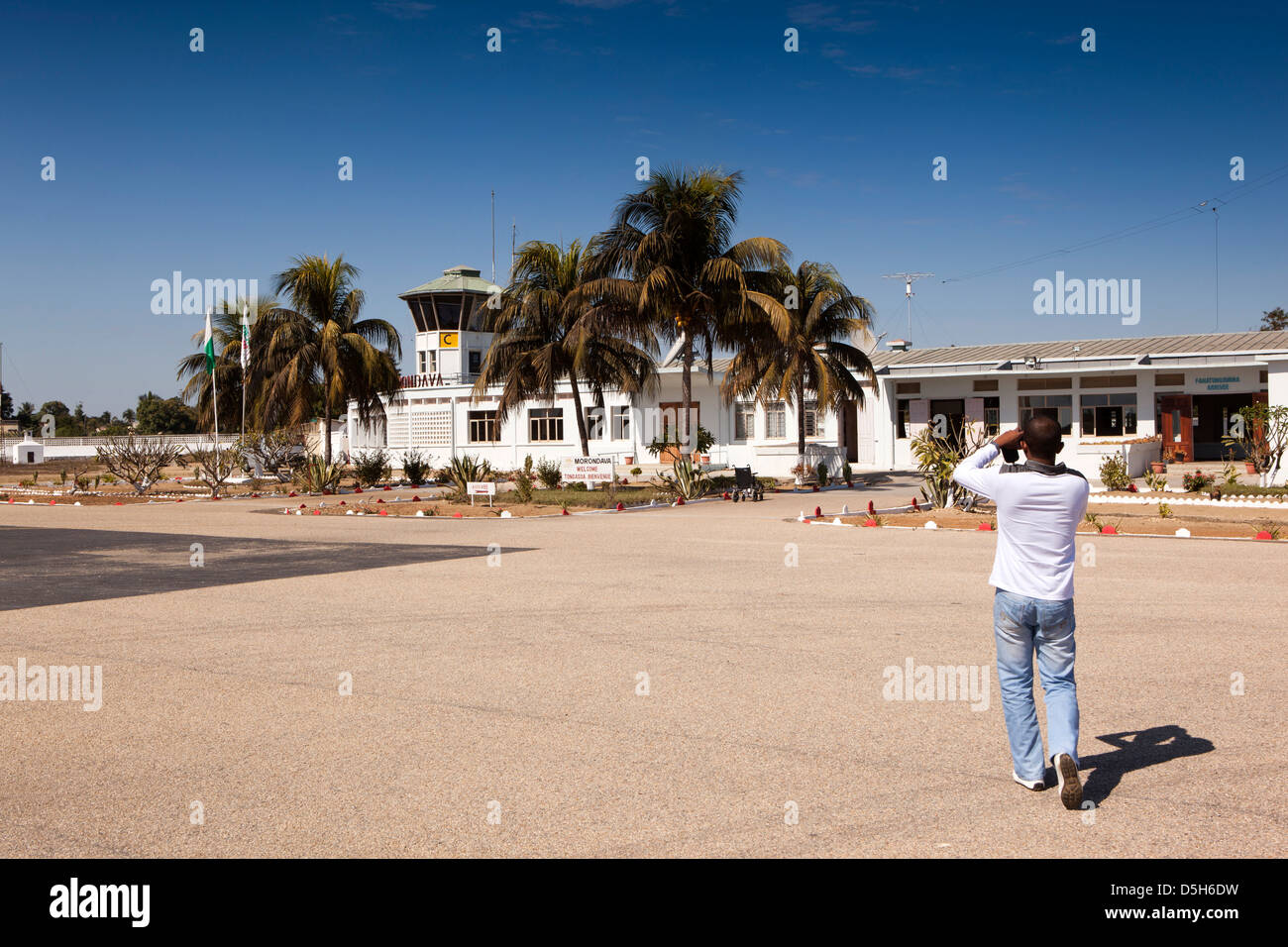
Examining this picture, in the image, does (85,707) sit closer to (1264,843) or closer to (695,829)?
(695,829)

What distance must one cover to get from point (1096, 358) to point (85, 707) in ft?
116

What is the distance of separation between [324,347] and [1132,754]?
3565 cm

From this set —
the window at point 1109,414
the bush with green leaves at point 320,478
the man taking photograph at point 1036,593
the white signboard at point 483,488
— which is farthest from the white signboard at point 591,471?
the man taking photograph at point 1036,593

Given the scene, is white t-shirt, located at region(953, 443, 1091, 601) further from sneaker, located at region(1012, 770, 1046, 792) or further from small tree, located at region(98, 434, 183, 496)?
small tree, located at region(98, 434, 183, 496)

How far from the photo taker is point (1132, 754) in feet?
18.1

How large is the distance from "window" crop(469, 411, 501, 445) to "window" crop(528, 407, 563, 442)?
1.83 m

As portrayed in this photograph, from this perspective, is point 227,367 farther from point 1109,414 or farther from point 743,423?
point 1109,414

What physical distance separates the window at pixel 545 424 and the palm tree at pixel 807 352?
10.6m

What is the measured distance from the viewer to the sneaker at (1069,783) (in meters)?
4.66

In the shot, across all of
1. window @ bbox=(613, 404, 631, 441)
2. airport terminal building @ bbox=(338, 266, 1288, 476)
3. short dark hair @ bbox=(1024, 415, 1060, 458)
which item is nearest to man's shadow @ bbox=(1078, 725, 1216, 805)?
short dark hair @ bbox=(1024, 415, 1060, 458)

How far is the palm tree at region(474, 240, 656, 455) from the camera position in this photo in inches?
1284

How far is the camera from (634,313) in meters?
29.3

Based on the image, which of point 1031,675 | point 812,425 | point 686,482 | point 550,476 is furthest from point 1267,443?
point 1031,675
